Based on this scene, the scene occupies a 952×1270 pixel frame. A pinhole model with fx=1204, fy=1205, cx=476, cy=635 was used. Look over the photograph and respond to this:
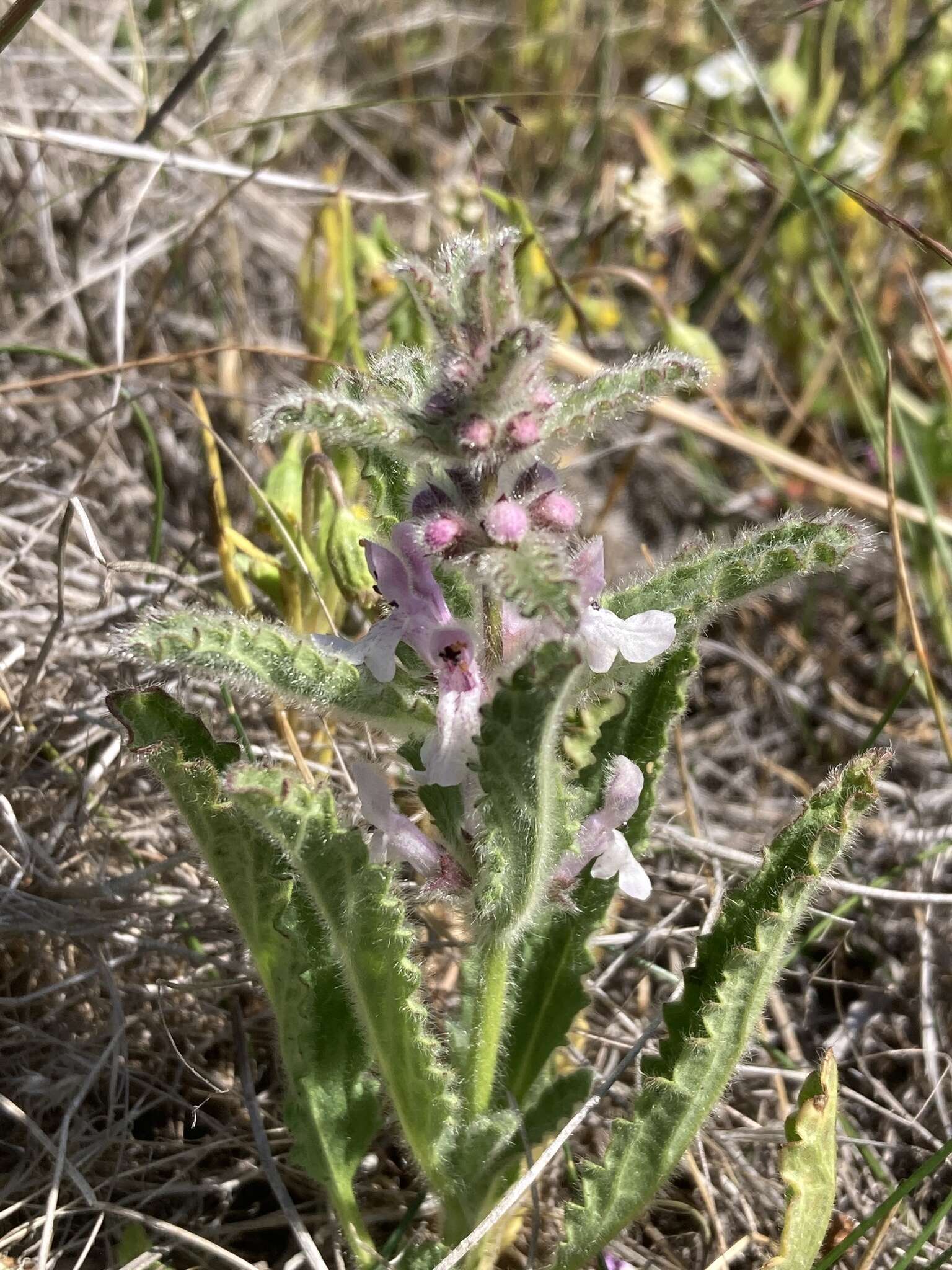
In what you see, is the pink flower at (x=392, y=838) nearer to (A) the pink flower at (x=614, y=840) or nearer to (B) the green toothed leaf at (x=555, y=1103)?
(A) the pink flower at (x=614, y=840)

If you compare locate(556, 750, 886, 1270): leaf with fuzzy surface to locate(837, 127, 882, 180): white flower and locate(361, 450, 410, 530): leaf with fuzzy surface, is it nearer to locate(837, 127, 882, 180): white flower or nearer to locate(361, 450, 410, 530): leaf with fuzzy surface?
locate(361, 450, 410, 530): leaf with fuzzy surface

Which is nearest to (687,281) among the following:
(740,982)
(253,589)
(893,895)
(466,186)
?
(466,186)

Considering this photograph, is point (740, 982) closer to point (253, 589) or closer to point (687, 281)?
point (253, 589)

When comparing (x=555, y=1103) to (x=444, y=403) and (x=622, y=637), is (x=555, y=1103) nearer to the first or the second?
(x=622, y=637)

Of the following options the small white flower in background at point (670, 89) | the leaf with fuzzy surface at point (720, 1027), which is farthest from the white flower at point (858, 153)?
the leaf with fuzzy surface at point (720, 1027)

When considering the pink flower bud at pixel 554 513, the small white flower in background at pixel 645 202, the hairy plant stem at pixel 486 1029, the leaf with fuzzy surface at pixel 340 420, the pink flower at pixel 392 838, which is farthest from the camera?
the small white flower in background at pixel 645 202

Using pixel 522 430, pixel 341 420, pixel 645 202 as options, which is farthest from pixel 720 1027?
pixel 645 202
